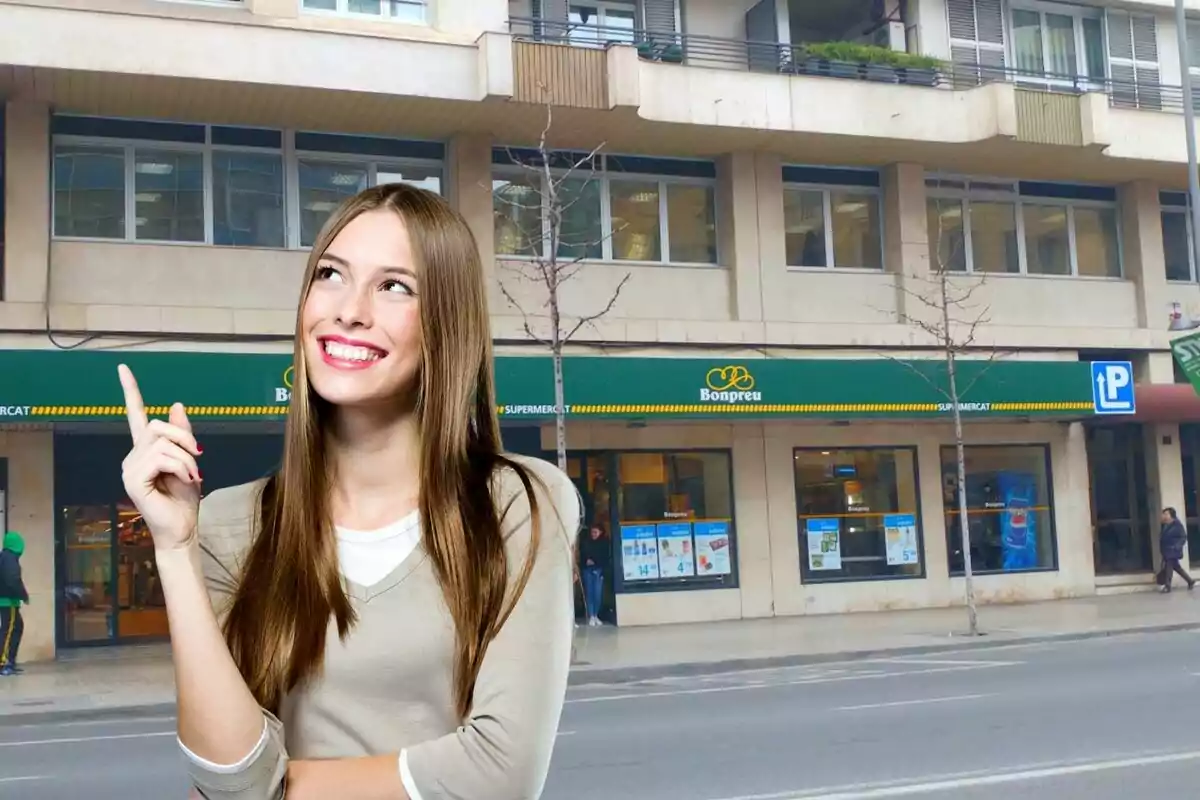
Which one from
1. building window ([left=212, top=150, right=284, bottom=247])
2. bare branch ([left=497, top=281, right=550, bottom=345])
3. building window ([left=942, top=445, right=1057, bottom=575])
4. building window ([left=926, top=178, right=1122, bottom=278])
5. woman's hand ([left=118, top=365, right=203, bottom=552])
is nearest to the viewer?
woman's hand ([left=118, top=365, right=203, bottom=552])

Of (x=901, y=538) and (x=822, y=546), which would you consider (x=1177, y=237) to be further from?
(x=822, y=546)

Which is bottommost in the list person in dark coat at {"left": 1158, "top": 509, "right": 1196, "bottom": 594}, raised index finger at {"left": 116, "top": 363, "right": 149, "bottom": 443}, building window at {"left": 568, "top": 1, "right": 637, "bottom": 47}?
person in dark coat at {"left": 1158, "top": 509, "right": 1196, "bottom": 594}

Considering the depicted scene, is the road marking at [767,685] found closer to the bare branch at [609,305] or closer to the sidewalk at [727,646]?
the sidewalk at [727,646]

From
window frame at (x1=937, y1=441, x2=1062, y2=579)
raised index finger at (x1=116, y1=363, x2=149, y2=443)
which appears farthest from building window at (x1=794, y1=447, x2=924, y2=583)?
raised index finger at (x1=116, y1=363, x2=149, y2=443)

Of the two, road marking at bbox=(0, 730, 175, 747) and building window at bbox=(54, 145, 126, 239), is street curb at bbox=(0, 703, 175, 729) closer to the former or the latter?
road marking at bbox=(0, 730, 175, 747)

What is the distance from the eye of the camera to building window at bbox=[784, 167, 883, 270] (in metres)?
24.6

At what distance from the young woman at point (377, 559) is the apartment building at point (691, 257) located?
17.6 m

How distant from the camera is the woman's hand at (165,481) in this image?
1727 mm

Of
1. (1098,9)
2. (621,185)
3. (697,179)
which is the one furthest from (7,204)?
(1098,9)

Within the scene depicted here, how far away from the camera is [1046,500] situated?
2639 cm

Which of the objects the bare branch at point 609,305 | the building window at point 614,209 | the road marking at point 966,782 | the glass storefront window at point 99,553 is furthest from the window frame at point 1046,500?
the road marking at point 966,782

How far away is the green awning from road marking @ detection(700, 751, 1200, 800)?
1109 cm

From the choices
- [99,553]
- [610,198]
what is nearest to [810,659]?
[610,198]

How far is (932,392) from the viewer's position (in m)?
24.0
